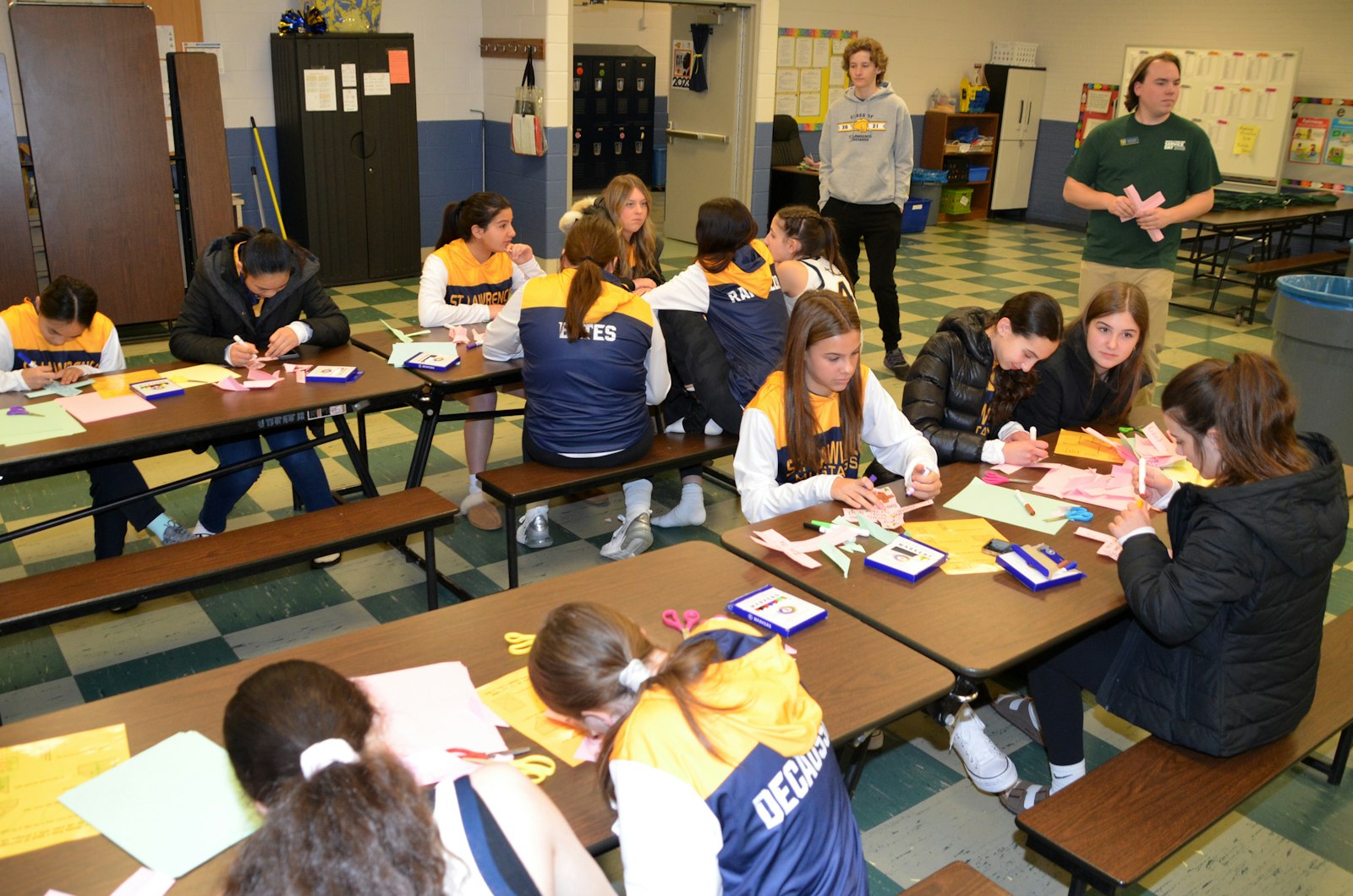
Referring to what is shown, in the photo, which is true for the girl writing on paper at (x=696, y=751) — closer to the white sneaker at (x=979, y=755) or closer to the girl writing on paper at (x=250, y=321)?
the white sneaker at (x=979, y=755)

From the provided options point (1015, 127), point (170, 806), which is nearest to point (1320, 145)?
point (1015, 127)

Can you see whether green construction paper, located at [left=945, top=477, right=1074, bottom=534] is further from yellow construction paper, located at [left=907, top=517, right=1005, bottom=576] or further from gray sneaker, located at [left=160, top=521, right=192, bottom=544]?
gray sneaker, located at [left=160, top=521, right=192, bottom=544]

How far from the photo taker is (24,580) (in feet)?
9.23

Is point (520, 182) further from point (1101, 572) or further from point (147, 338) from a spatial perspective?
point (1101, 572)

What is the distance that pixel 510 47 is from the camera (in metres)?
8.18

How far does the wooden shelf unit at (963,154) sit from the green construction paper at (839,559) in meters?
10.3

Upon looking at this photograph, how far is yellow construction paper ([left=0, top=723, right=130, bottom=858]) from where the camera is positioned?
1.58m

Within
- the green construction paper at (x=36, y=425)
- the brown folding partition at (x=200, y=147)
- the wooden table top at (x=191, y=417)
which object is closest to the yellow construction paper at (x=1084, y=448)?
the wooden table top at (x=191, y=417)

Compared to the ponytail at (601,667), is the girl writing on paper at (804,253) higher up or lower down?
higher up

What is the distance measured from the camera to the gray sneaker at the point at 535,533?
13.6ft

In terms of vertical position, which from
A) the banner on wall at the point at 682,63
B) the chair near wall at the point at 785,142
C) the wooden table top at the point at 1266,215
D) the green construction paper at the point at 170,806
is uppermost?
the banner on wall at the point at 682,63

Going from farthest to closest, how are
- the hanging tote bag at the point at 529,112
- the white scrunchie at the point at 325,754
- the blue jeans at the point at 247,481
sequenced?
the hanging tote bag at the point at 529,112, the blue jeans at the point at 247,481, the white scrunchie at the point at 325,754

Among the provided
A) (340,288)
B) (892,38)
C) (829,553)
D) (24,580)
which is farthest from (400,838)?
(892,38)

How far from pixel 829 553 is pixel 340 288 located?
250 inches
